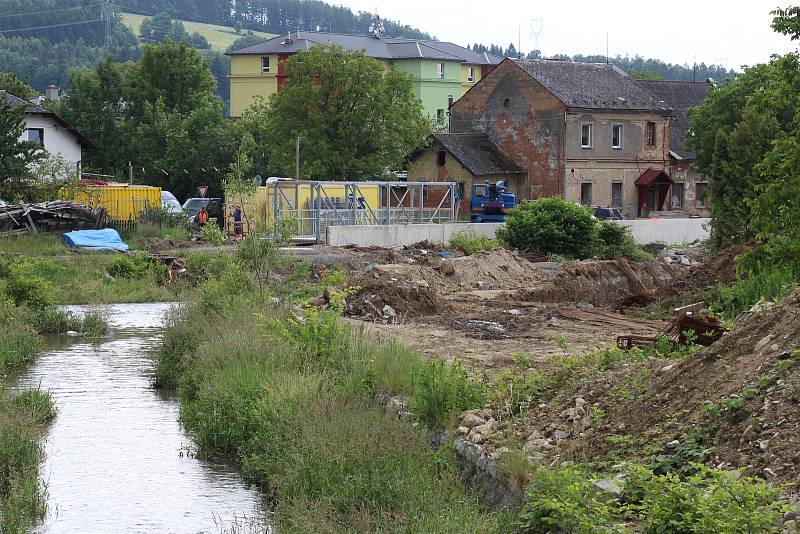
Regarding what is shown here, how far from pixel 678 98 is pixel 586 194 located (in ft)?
50.4

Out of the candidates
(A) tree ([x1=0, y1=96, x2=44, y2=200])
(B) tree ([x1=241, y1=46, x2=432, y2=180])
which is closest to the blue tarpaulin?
(A) tree ([x1=0, y1=96, x2=44, y2=200])

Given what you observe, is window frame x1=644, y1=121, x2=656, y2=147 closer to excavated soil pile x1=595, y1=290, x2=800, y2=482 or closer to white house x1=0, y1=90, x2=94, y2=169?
white house x1=0, y1=90, x2=94, y2=169

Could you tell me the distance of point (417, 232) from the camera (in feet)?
150

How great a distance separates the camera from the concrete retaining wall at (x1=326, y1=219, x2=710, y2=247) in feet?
145

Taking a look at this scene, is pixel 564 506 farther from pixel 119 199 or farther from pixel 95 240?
pixel 119 199

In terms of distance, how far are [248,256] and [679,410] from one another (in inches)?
635

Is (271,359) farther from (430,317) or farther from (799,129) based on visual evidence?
(799,129)

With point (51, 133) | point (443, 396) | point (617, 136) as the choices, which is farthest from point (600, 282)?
point (51, 133)

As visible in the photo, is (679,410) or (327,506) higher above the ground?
(679,410)

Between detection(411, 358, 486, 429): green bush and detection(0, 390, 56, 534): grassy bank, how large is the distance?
4471 millimetres

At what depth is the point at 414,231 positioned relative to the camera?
150 ft

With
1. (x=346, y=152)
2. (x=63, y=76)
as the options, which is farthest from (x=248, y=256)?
(x=63, y=76)

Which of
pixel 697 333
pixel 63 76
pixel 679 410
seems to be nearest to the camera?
pixel 679 410

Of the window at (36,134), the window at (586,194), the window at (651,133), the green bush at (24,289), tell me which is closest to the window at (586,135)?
the window at (586,194)
